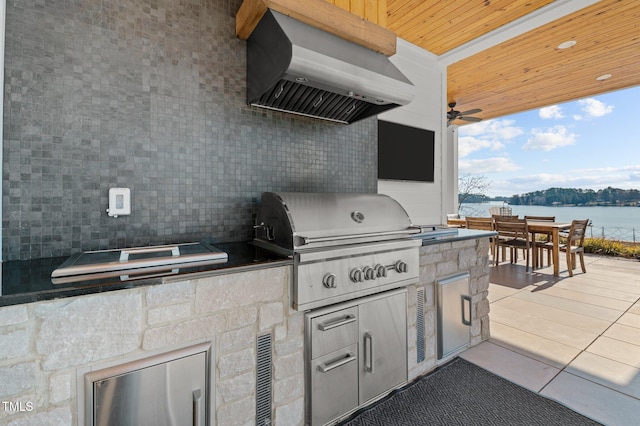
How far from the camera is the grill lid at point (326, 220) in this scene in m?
1.42

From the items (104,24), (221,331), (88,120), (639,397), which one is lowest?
(639,397)

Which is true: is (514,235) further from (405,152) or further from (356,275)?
(356,275)

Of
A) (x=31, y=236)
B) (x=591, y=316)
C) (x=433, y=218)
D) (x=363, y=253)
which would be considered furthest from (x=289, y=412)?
(x=591, y=316)

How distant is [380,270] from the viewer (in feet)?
5.32

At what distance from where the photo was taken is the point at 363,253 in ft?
5.08

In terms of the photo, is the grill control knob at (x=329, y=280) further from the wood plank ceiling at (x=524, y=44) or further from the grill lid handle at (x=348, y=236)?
the wood plank ceiling at (x=524, y=44)

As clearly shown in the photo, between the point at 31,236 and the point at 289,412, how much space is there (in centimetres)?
149

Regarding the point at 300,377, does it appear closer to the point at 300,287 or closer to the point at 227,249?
the point at 300,287

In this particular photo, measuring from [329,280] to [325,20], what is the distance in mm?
1460

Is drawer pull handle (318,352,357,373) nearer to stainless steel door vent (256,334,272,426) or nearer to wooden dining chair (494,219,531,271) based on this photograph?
stainless steel door vent (256,334,272,426)

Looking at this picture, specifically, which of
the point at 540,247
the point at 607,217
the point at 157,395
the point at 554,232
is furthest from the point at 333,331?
the point at 607,217

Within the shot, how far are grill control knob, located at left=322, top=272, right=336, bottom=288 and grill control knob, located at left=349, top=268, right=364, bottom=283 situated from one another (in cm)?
12

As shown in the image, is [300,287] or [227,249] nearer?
[300,287]

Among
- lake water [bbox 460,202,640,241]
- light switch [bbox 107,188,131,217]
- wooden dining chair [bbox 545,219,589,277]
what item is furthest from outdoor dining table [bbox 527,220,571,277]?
light switch [bbox 107,188,131,217]
